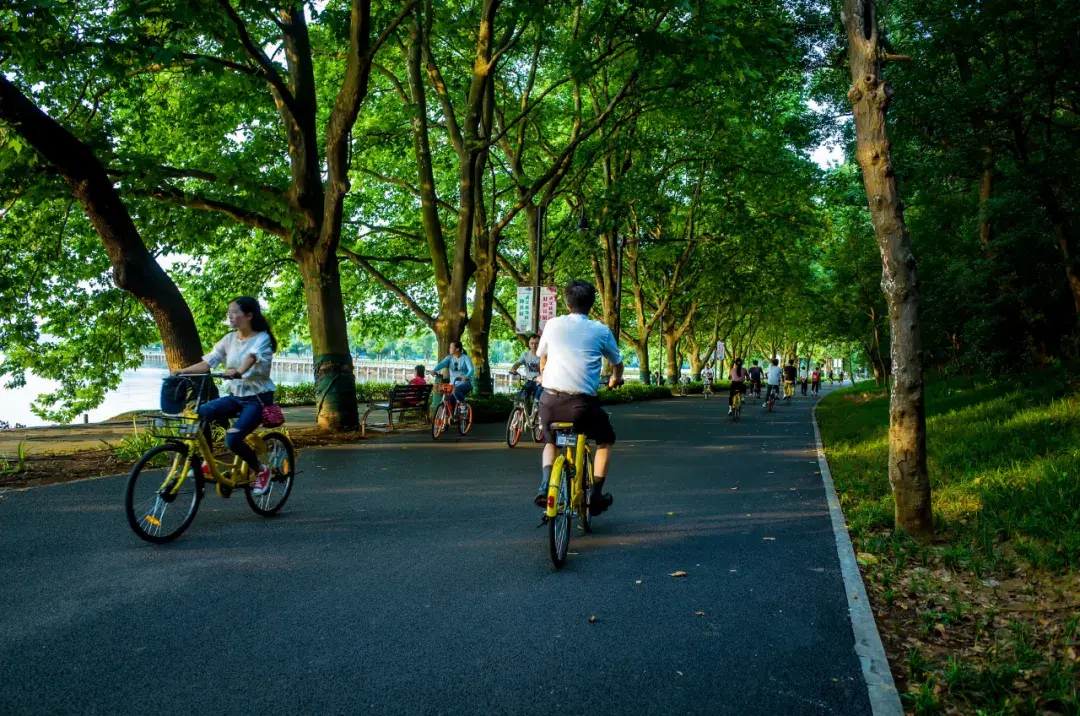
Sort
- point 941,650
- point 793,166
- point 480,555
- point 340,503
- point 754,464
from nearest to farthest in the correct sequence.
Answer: point 941,650 → point 480,555 → point 340,503 → point 754,464 → point 793,166

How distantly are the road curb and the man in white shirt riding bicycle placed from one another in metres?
1.85

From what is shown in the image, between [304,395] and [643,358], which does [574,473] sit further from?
[643,358]

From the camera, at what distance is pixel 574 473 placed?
6.00m

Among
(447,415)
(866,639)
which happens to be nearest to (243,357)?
(866,639)

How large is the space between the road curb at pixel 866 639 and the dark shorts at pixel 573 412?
75.2 inches

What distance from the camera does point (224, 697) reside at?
340cm

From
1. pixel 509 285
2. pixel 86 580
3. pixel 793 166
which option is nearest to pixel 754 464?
pixel 86 580

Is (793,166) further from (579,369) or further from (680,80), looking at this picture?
(579,369)

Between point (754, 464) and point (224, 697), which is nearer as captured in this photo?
point (224, 697)

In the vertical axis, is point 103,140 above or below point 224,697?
above

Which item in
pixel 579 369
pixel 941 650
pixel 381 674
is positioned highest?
pixel 579 369

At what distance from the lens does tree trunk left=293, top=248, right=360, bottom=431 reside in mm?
14742

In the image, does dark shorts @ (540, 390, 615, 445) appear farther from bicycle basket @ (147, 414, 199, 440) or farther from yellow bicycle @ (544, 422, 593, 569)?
bicycle basket @ (147, 414, 199, 440)

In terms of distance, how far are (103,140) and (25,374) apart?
7.07 metres
